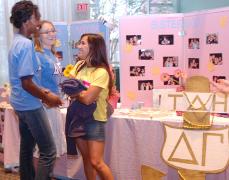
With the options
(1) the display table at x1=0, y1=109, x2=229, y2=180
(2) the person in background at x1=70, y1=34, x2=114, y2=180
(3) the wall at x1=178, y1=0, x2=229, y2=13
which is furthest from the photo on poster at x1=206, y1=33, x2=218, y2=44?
(3) the wall at x1=178, y1=0, x2=229, y2=13

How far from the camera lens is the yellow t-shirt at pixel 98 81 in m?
2.03

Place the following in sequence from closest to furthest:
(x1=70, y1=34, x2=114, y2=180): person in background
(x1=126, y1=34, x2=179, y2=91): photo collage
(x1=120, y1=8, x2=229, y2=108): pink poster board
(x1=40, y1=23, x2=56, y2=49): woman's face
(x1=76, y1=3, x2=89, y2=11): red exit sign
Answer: (x1=70, y1=34, x2=114, y2=180): person in background, (x1=40, y1=23, x2=56, y2=49): woman's face, (x1=120, y1=8, x2=229, y2=108): pink poster board, (x1=126, y1=34, x2=179, y2=91): photo collage, (x1=76, y1=3, x2=89, y2=11): red exit sign

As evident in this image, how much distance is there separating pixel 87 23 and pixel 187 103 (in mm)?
1098

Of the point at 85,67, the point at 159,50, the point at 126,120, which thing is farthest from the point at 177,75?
the point at 85,67

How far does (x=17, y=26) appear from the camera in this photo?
1948 mm

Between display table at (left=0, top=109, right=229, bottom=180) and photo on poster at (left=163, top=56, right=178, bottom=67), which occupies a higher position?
photo on poster at (left=163, top=56, right=178, bottom=67)

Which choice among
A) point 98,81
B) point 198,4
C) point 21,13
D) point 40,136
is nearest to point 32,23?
point 21,13

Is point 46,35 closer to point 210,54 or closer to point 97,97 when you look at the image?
point 97,97

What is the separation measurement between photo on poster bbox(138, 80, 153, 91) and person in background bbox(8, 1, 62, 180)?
0.72m

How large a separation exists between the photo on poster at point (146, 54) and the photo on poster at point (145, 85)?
0.50ft

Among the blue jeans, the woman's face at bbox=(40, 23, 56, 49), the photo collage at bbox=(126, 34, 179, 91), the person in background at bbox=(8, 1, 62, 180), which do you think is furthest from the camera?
the photo collage at bbox=(126, 34, 179, 91)

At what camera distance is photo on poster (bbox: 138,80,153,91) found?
251 centimetres

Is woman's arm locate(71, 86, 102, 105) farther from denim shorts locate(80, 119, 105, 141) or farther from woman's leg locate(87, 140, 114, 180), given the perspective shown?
woman's leg locate(87, 140, 114, 180)

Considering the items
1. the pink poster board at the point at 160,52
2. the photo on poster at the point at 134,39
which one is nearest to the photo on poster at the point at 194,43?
the pink poster board at the point at 160,52
